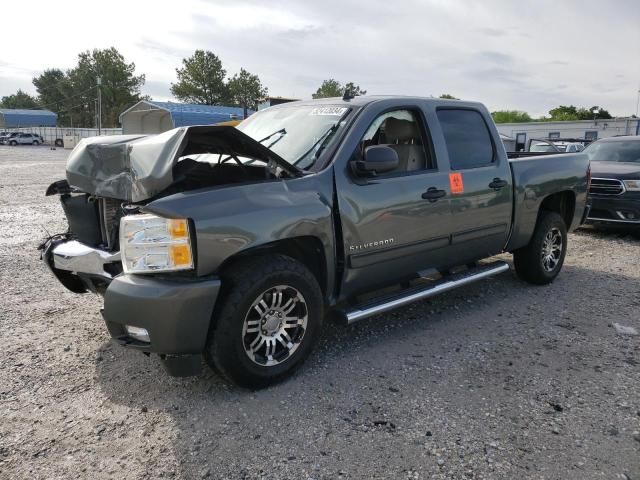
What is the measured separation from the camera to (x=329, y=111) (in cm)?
391

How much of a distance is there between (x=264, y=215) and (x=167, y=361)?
3.30 ft

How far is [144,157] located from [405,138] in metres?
2.20

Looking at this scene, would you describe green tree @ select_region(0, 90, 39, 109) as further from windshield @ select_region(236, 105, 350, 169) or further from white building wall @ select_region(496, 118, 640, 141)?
windshield @ select_region(236, 105, 350, 169)

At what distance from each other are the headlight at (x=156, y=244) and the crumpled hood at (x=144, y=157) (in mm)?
231

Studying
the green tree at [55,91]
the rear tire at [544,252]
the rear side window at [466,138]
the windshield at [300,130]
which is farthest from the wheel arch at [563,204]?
the green tree at [55,91]

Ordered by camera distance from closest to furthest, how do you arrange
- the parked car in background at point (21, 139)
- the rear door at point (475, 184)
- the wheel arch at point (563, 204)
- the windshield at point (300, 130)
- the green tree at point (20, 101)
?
the windshield at point (300, 130) → the rear door at point (475, 184) → the wheel arch at point (563, 204) → the parked car in background at point (21, 139) → the green tree at point (20, 101)

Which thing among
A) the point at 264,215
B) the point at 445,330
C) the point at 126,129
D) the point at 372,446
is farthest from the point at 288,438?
the point at 126,129

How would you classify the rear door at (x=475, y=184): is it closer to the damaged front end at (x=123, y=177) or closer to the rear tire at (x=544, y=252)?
the rear tire at (x=544, y=252)

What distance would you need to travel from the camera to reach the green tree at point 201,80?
7412cm

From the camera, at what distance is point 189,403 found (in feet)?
9.83

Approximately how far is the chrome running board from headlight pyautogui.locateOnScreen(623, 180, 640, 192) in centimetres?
435

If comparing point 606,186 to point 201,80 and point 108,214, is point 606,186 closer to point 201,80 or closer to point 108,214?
point 108,214

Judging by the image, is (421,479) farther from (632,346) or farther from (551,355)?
(632,346)

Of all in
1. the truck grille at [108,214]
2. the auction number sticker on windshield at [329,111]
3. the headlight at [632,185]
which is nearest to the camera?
the truck grille at [108,214]
